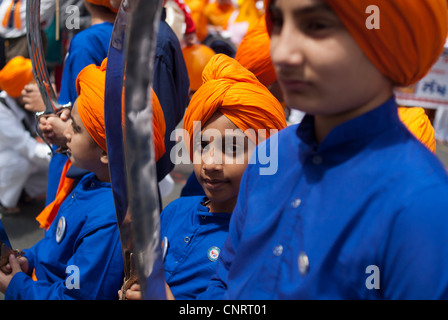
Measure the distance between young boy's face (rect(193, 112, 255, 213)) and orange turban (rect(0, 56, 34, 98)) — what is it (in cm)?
241

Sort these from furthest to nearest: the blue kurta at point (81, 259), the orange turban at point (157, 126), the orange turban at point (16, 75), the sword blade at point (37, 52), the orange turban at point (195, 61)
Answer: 1. the orange turban at point (195, 61)
2. the orange turban at point (16, 75)
3. the sword blade at point (37, 52)
4. the orange turban at point (157, 126)
5. the blue kurta at point (81, 259)

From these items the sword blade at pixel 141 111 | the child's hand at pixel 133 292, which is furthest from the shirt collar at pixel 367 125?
the child's hand at pixel 133 292

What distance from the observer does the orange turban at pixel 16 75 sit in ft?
10.8

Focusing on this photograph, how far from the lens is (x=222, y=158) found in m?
1.28

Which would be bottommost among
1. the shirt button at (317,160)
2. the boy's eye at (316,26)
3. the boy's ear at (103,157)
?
the boy's ear at (103,157)

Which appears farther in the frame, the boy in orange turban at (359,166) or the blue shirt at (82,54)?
the blue shirt at (82,54)

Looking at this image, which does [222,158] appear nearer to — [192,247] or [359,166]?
[192,247]

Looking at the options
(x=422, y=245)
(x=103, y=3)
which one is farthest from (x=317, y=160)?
(x=103, y=3)

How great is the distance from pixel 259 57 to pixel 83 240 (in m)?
0.98

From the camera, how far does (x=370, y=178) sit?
0.73 meters

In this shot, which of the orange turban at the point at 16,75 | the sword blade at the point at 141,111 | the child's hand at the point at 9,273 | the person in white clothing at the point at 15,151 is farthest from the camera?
the person in white clothing at the point at 15,151

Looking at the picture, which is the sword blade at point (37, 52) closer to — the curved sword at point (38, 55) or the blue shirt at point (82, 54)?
the curved sword at point (38, 55)
